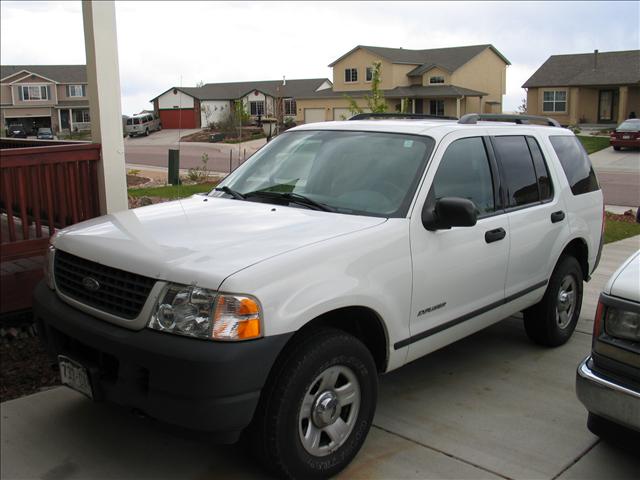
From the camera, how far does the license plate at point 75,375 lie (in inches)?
136

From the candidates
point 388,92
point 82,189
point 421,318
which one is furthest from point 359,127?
point 388,92

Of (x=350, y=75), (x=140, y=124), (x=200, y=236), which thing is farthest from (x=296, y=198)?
(x=140, y=124)

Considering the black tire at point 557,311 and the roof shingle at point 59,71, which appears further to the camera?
the roof shingle at point 59,71

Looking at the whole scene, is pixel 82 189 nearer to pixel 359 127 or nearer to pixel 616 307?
pixel 359 127

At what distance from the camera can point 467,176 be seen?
15.3ft

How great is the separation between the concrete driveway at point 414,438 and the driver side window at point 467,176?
1.30m

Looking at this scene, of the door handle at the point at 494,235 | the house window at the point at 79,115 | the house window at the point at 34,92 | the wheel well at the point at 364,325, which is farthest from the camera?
the house window at the point at 79,115

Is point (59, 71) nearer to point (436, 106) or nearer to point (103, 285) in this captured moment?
point (436, 106)

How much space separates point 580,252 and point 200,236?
3737mm

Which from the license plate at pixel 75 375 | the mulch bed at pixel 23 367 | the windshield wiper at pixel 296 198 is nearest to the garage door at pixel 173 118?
the mulch bed at pixel 23 367

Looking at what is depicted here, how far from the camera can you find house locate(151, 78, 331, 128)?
70750mm

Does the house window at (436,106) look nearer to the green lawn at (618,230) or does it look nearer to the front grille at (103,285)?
the green lawn at (618,230)

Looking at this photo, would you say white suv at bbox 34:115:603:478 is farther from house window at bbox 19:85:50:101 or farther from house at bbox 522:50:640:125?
house window at bbox 19:85:50:101

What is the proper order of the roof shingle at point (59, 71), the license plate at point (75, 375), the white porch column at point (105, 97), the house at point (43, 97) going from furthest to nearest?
1. the roof shingle at point (59, 71)
2. the house at point (43, 97)
3. the white porch column at point (105, 97)
4. the license plate at point (75, 375)
